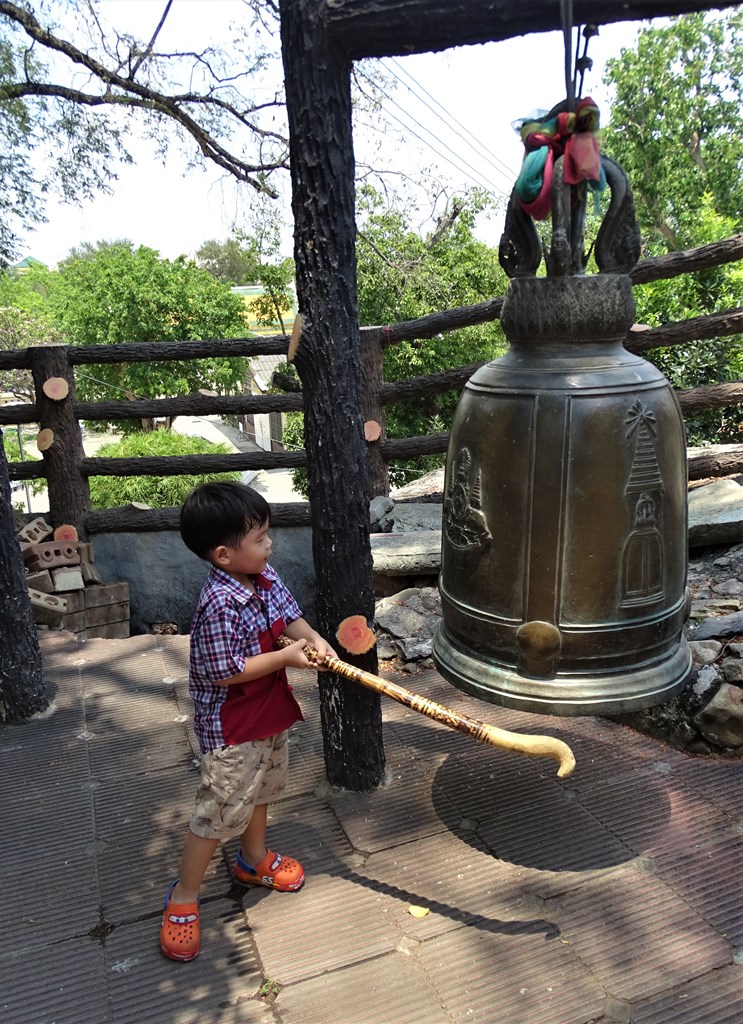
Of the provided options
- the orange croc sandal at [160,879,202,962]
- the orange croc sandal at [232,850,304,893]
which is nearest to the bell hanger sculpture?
the orange croc sandal at [232,850,304,893]

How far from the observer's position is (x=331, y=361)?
2.35 metres

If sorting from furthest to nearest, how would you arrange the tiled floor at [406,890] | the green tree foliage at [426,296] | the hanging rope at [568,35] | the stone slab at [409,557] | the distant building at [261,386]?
the distant building at [261,386] < the green tree foliage at [426,296] < the stone slab at [409,557] < the tiled floor at [406,890] < the hanging rope at [568,35]

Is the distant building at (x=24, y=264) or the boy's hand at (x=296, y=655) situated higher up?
the distant building at (x=24, y=264)

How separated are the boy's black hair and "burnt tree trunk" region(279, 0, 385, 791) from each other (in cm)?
50

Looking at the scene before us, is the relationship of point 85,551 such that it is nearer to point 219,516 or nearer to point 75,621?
point 75,621

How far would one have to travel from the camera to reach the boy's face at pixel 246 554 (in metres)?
1.97

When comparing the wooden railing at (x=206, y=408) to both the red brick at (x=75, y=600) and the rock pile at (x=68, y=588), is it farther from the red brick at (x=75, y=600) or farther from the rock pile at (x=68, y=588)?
the red brick at (x=75, y=600)

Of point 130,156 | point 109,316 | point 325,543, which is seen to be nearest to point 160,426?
point 109,316

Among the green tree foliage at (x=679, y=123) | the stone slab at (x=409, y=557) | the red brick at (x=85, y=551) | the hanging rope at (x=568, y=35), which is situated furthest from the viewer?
the green tree foliage at (x=679, y=123)

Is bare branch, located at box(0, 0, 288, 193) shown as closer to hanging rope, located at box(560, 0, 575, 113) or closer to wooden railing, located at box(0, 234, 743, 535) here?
wooden railing, located at box(0, 234, 743, 535)

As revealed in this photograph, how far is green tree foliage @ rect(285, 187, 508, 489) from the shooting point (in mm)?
11609

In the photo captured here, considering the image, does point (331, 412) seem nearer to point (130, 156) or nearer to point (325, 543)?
A: point (325, 543)

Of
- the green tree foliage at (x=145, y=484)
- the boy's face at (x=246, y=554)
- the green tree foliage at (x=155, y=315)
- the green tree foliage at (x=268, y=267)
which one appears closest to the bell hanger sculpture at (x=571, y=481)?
the boy's face at (x=246, y=554)

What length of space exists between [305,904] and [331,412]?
1468 millimetres
